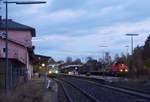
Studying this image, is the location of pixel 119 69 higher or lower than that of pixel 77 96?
higher

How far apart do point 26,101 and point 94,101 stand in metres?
6.08

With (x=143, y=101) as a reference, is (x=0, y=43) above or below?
above

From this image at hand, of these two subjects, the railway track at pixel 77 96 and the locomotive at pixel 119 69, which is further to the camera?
the locomotive at pixel 119 69

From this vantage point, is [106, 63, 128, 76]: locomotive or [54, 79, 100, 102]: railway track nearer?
[54, 79, 100, 102]: railway track

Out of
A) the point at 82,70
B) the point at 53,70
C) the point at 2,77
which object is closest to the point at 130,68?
the point at 53,70

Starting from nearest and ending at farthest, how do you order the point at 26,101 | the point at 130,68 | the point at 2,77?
the point at 26,101
the point at 2,77
the point at 130,68

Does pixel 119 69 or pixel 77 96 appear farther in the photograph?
pixel 119 69

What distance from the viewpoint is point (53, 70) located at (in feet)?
456

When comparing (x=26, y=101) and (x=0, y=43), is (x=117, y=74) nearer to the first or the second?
(x=0, y=43)

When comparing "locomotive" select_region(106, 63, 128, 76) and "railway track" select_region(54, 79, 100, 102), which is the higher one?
"locomotive" select_region(106, 63, 128, 76)

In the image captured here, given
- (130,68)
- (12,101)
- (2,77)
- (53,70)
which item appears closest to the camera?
(12,101)

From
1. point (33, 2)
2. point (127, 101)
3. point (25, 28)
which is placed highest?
point (25, 28)

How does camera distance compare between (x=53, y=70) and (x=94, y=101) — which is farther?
(x=53, y=70)

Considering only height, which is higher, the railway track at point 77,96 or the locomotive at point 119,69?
the locomotive at point 119,69
